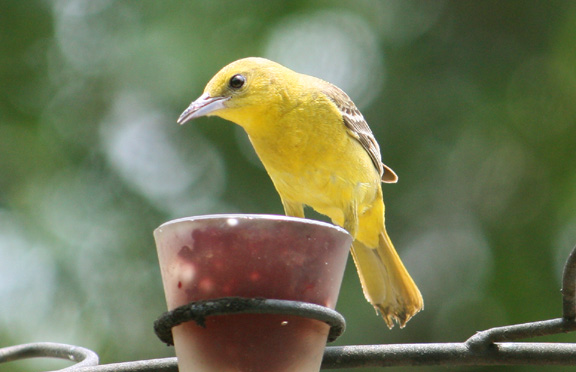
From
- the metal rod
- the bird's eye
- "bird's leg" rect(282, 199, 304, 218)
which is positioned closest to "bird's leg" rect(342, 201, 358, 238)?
"bird's leg" rect(282, 199, 304, 218)

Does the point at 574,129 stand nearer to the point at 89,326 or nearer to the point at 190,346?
the point at 89,326

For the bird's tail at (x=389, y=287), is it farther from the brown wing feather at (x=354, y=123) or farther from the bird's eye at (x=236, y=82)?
the bird's eye at (x=236, y=82)

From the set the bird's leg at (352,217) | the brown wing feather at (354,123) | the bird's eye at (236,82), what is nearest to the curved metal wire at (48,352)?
the bird's eye at (236,82)

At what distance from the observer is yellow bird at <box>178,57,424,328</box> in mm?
3846

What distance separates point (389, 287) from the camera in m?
4.25

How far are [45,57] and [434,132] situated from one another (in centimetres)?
362

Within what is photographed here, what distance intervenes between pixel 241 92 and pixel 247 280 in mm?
2161

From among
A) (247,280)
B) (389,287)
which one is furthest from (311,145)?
(247,280)

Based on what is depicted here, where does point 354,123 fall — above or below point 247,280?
above

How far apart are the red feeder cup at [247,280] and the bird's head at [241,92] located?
6.21 feet

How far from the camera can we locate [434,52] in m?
7.43

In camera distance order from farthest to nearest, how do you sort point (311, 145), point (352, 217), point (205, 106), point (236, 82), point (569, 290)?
point (352, 217), point (311, 145), point (236, 82), point (205, 106), point (569, 290)

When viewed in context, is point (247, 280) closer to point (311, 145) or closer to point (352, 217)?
point (311, 145)

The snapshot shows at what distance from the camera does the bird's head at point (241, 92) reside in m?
3.74
